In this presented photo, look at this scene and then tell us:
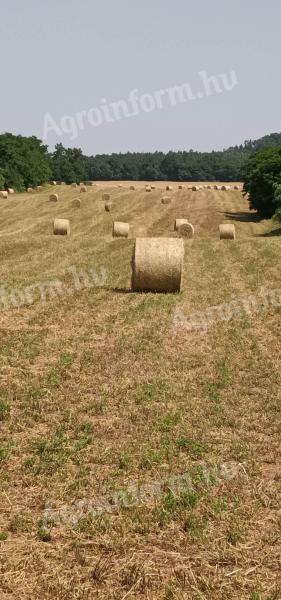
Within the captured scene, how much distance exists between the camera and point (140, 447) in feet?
24.4

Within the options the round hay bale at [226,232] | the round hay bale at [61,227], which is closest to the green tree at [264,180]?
the round hay bale at [226,232]

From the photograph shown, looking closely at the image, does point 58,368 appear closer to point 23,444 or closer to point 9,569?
point 23,444

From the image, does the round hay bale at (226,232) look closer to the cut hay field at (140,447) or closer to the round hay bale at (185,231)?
the round hay bale at (185,231)

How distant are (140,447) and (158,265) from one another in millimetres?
10430

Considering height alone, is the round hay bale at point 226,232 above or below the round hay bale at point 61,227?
below

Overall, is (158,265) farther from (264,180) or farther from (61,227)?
(264,180)

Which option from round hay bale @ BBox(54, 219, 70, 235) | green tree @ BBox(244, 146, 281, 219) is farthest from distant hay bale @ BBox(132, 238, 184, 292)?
green tree @ BBox(244, 146, 281, 219)

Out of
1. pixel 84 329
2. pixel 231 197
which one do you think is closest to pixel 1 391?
pixel 84 329

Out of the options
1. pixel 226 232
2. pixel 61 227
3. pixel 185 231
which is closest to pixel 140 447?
pixel 226 232

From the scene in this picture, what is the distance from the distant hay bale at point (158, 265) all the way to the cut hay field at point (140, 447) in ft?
1.79

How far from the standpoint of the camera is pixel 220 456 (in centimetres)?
722

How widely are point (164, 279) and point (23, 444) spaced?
1061 cm

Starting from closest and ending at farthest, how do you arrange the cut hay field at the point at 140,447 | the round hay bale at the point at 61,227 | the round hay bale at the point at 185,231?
1. the cut hay field at the point at 140,447
2. the round hay bale at the point at 185,231
3. the round hay bale at the point at 61,227

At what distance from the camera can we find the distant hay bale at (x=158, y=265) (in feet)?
57.0
